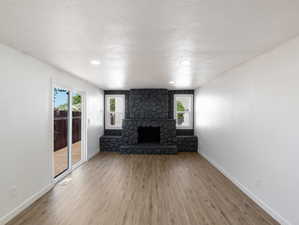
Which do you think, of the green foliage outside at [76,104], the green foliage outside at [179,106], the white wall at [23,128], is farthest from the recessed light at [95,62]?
the green foliage outside at [179,106]

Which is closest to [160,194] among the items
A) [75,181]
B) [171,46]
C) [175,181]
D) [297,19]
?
[175,181]

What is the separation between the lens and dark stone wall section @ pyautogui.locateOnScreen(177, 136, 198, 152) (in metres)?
6.67

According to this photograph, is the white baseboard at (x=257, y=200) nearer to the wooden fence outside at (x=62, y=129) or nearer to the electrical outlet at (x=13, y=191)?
the electrical outlet at (x=13, y=191)

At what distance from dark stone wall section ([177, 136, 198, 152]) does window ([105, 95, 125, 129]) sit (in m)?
2.57

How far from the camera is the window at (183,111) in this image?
7258 millimetres

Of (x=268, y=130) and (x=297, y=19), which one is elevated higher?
(x=297, y=19)

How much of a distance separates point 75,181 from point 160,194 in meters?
1.92

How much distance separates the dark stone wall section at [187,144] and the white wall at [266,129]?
91.9 inches

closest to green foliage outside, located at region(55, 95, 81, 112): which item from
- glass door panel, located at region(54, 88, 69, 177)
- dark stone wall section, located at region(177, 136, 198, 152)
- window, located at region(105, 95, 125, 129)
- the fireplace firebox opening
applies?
glass door panel, located at region(54, 88, 69, 177)

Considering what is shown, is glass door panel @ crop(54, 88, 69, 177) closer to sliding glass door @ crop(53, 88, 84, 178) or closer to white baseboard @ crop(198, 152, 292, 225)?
sliding glass door @ crop(53, 88, 84, 178)

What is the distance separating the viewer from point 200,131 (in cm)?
630

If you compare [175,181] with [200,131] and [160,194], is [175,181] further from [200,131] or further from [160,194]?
[200,131]

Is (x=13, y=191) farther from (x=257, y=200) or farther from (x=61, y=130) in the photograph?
(x=257, y=200)

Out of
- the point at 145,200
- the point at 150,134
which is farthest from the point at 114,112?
the point at 145,200
